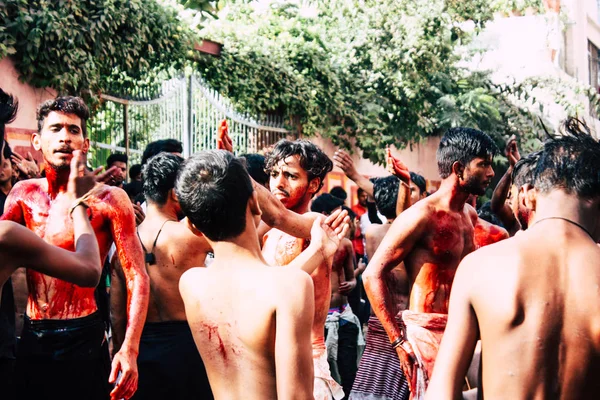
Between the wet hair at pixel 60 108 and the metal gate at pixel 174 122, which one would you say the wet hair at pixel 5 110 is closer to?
the wet hair at pixel 60 108

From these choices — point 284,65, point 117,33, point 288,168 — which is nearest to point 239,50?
point 284,65

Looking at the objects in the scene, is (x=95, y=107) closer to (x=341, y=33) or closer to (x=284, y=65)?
(x=284, y=65)

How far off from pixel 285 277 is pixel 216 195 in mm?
409

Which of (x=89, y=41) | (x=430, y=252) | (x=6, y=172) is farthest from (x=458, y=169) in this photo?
(x=89, y=41)

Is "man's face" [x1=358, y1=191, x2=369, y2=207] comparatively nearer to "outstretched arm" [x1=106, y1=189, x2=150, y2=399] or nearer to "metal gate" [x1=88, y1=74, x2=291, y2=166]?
"metal gate" [x1=88, y1=74, x2=291, y2=166]

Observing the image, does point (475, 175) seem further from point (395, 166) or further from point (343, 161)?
point (343, 161)

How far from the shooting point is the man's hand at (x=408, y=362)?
516 cm

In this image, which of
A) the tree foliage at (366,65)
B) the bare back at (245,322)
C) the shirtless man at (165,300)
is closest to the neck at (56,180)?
the shirtless man at (165,300)

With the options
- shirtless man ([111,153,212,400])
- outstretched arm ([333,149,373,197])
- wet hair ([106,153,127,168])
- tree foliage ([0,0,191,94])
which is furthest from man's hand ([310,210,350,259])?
tree foliage ([0,0,191,94])

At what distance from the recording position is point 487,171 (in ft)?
18.6

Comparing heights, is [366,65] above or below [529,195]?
above

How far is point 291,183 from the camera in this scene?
564 cm

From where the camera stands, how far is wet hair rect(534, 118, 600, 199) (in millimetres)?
2930

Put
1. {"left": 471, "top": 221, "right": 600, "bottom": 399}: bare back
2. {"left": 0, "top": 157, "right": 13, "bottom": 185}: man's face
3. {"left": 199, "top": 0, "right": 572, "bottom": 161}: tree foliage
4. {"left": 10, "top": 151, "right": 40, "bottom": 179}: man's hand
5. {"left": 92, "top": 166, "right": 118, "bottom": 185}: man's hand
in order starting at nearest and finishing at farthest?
{"left": 471, "top": 221, "right": 600, "bottom": 399}: bare back → {"left": 92, "top": 166, "right": 118, "bottom": 185}: man's hand → {"left": 0, "top": 157, "right": 13, "bottom": 185}: man's face → {"left": 10, "top": 151, "right": 40, "bottom": 179}: man's hand → {"left": 199, "top": 0, "right": 572, "bottom": 161}: tree foliage
